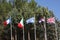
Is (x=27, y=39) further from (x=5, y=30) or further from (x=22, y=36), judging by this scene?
(x=5, y=30)

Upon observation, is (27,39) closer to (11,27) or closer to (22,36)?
(22,36)

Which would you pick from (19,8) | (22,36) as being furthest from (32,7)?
(22,36)

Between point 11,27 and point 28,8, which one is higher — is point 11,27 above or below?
below

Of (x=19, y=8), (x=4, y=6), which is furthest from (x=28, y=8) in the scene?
(x=4, y=6)

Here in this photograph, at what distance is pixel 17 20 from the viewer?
50281 mm

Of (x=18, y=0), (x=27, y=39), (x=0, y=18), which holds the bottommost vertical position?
(x=27, y=39)

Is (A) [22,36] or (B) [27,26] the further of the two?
(A) [22,36]

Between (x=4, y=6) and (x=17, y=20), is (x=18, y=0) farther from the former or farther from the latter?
(x=17, y=20)

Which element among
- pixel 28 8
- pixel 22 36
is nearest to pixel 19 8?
pixel 28 8

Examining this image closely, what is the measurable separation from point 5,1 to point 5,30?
711cm

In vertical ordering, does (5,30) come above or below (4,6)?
below

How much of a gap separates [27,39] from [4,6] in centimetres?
944

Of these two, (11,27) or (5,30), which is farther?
(5,30)

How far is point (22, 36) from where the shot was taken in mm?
57250
